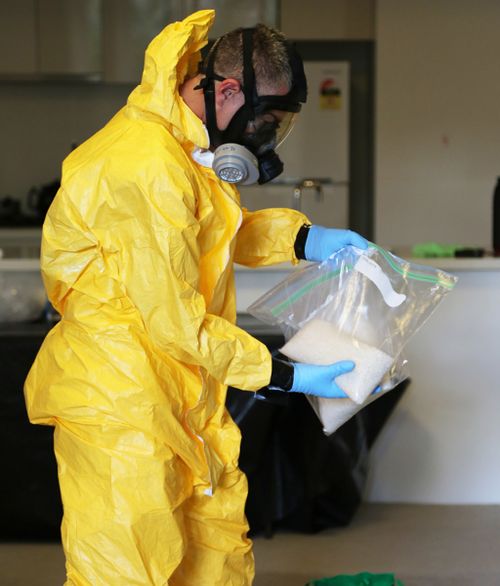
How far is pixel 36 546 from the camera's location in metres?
2.82

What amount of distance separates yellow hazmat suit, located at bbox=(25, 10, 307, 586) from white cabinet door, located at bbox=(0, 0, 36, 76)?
13.2 feet

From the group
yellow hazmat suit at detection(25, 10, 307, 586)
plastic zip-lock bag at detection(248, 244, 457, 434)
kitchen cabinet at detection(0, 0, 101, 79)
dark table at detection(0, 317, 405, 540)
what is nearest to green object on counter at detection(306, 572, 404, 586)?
plastic zip-lock bag at detection(248, 244, 457, 434)

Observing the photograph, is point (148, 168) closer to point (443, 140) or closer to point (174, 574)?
point (174, 574)

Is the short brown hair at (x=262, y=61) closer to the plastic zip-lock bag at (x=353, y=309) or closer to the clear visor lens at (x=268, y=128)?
the clear visor lens at (x=268, y=128)

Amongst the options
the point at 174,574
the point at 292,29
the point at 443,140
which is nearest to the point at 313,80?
the point at 292,29

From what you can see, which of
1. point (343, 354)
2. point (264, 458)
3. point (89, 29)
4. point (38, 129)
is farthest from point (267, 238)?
point (38, 129)

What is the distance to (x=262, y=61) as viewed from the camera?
1520 millimetres

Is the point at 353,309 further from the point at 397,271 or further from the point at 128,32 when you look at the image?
the point at 128,32

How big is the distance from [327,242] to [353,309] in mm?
151

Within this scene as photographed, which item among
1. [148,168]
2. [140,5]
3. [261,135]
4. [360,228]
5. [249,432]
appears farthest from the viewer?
[360,228]

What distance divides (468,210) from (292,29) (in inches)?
62.5

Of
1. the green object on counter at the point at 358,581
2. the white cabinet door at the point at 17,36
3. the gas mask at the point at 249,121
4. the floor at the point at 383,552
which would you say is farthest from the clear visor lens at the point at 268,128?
the white cabinet door at the point at 17,36

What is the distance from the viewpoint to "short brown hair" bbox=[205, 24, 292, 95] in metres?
1.52

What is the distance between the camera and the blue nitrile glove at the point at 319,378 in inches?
61.7
